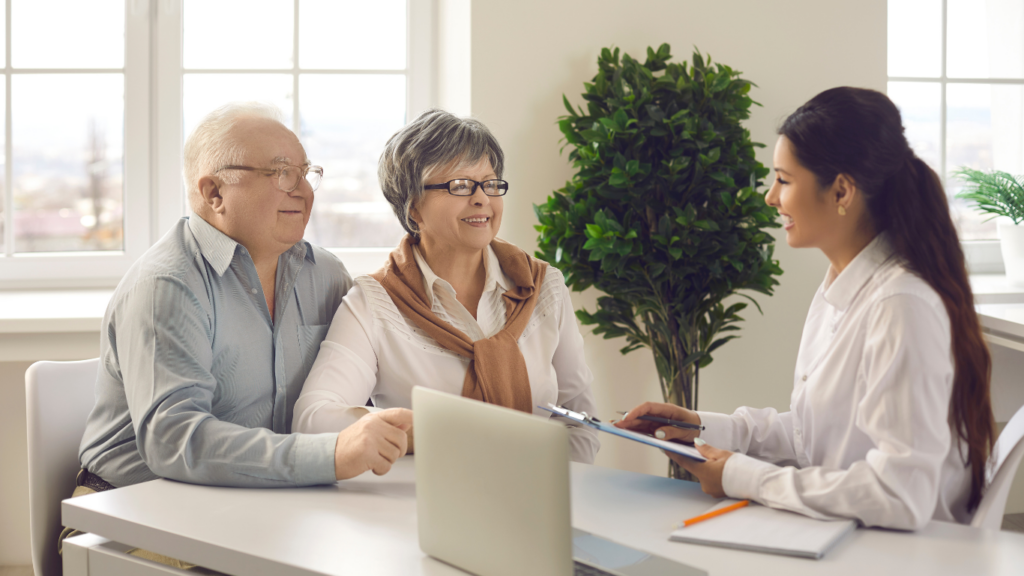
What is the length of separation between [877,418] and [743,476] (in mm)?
219

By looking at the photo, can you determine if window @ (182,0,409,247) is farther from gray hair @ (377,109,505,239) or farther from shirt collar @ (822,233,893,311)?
shirt collar @ (822,233,893,311)

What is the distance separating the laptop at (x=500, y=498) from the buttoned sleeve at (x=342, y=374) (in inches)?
22.3

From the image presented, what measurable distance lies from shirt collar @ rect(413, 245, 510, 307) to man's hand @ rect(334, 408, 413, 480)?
1.67 ft

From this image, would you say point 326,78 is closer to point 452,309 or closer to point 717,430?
point 452,309

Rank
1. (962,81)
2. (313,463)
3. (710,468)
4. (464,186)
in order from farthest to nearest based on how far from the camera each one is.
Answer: (962,81) < (464,186) < (313,463) < (710,468)

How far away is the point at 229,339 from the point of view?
5.25 feet

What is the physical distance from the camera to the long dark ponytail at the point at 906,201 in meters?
1.24

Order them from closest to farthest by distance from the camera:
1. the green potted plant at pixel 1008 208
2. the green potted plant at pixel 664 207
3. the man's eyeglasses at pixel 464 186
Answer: the man's eyeglasses at pixel 464 186
the green potted plant at pixel 664 207
the green potted plant at pixel 1008 208

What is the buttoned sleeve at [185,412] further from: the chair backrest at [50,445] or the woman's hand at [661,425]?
the woman's hand at [661,425]

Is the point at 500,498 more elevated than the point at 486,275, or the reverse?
the point at 486,275

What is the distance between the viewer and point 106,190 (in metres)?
3.14

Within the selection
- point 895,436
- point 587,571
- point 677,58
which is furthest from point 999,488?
point 677,58

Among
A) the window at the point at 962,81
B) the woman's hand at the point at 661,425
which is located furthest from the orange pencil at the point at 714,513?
the window at the point at 962,81

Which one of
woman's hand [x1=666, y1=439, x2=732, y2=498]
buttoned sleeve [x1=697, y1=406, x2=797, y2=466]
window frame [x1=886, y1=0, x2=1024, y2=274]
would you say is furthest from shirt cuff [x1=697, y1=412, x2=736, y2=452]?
window frame [x1=886, y1=0, x2=1024, y2=274]
